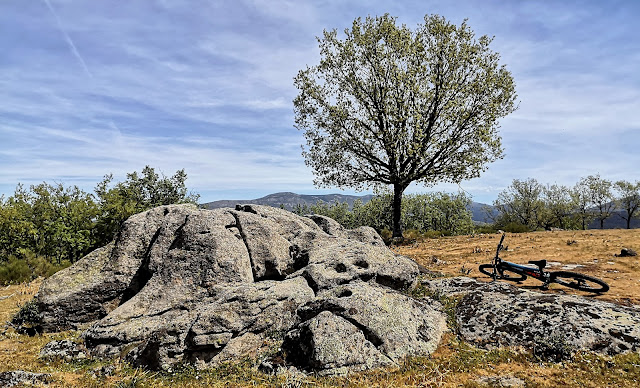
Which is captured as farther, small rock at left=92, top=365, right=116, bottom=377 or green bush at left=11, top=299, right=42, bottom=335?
green bush at left=11, top=299, right=42, bottom=335

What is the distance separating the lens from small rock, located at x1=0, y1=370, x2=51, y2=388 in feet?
29.3

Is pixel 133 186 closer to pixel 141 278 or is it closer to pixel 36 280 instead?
pixel 36 280

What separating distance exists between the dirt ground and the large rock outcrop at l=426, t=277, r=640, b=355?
2.61 meters

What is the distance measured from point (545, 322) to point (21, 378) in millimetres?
15234

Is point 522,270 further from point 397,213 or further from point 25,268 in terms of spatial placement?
point 25,268

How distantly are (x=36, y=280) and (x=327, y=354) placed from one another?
25495 millimetres

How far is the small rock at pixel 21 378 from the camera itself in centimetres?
892

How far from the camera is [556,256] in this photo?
2161 cm

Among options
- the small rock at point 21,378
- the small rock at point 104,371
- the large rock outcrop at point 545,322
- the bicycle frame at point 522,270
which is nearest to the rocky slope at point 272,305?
the large rock outcrop at point 545,322

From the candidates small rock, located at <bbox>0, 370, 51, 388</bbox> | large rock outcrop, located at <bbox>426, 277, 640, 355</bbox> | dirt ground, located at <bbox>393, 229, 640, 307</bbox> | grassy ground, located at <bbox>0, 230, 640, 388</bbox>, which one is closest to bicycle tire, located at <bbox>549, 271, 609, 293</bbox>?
dirt ground, located at <bbox>393, 229, 640, 307</bbox>

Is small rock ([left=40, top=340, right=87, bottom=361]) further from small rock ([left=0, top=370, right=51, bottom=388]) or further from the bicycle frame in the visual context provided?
the bicycle frame

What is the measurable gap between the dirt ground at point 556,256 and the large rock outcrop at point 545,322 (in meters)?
2.61

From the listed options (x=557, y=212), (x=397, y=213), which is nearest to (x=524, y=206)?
(x=557, y=212)

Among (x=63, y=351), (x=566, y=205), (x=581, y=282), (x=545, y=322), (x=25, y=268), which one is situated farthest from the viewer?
(x=566, y=205)
